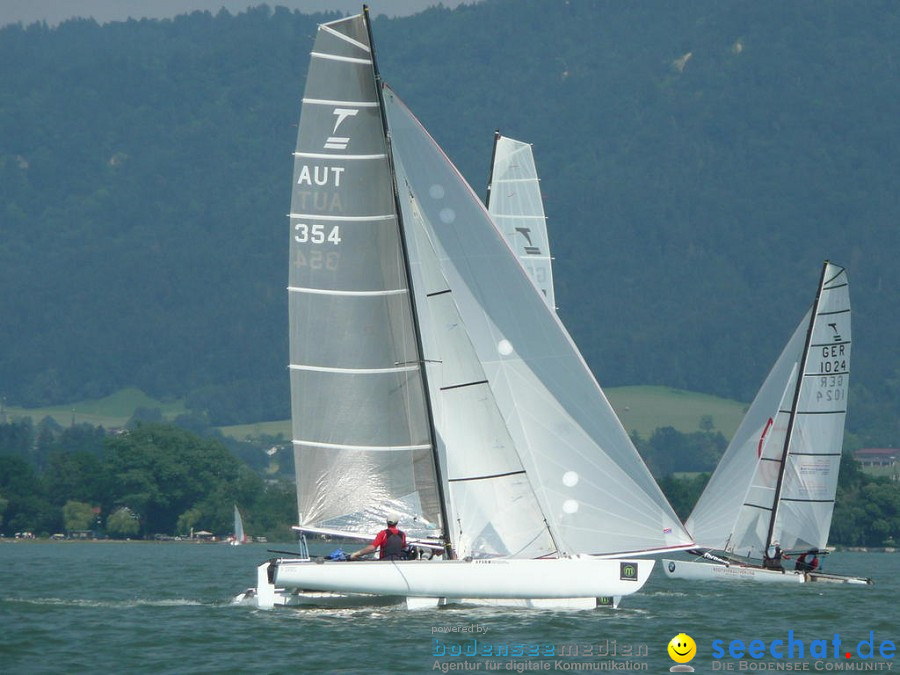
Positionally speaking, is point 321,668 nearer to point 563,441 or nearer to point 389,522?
point 389,522

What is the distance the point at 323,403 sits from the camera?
3070cm

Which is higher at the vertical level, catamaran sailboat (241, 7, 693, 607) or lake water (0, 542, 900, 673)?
catamaran sailboat (241, 7, 693, 607)

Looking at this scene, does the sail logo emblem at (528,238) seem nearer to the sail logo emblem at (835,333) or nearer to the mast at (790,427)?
the mast at (790,427)

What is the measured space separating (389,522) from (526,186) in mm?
20225

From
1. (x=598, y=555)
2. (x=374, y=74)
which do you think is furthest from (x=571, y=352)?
(x=374, y=74)

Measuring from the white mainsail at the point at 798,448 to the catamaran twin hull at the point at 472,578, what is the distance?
18.7 meters

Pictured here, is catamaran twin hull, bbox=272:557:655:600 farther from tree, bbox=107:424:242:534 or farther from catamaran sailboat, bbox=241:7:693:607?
tree, bbox=107:424:242:534

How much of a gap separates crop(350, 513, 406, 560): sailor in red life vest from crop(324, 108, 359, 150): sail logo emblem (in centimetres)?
668

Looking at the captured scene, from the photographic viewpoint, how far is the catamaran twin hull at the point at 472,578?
28.7 m

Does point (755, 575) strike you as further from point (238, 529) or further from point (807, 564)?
point (238, 529)

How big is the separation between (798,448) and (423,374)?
20267 millimetres

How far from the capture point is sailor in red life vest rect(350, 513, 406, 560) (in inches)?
1148

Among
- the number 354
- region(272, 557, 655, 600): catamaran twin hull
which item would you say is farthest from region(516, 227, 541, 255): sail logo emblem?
region(272, 557, 655, 600): catamaran twin hull

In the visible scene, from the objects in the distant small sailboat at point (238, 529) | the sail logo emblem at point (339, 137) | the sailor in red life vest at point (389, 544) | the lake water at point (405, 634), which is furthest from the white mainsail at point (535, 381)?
the distant small sailboat at point (238, 529)
